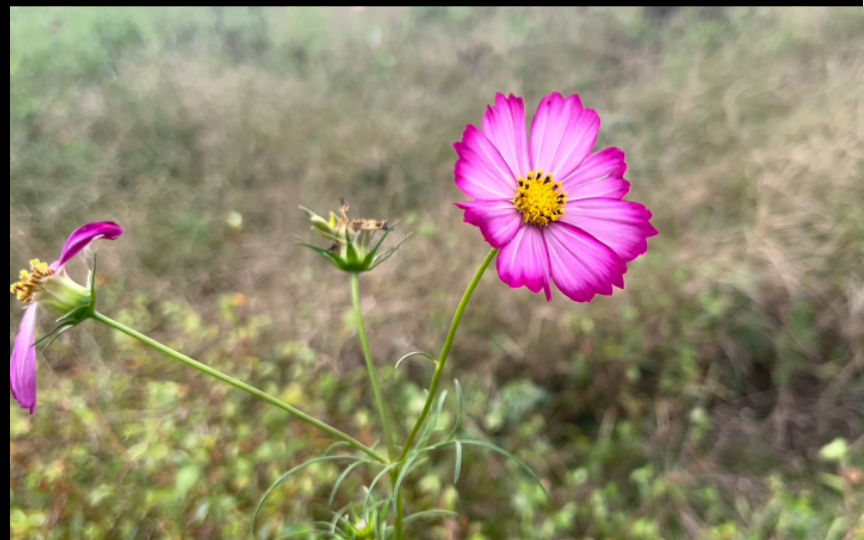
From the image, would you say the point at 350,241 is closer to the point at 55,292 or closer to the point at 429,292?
the point at 55,292

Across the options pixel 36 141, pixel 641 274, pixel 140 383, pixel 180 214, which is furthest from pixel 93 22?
pixel 641 274

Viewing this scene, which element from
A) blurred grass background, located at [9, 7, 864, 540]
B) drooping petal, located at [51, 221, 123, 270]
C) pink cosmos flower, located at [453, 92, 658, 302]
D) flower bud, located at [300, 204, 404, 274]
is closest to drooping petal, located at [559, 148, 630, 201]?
pink cosmos flower, located at [453, 92, 658, 302]

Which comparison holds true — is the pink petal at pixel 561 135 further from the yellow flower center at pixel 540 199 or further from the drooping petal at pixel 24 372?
the drooping petal at pixel 24 372

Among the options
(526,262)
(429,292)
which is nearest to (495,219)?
(526,262)

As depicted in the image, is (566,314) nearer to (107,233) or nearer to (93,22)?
(107,233)

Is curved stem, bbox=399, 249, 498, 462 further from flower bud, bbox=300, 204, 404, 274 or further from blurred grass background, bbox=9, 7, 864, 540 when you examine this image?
blurred grass background, bbox=9, 7, 864, 540

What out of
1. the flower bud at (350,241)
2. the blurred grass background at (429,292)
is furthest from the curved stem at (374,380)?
the blurred grass background at (429,292)
